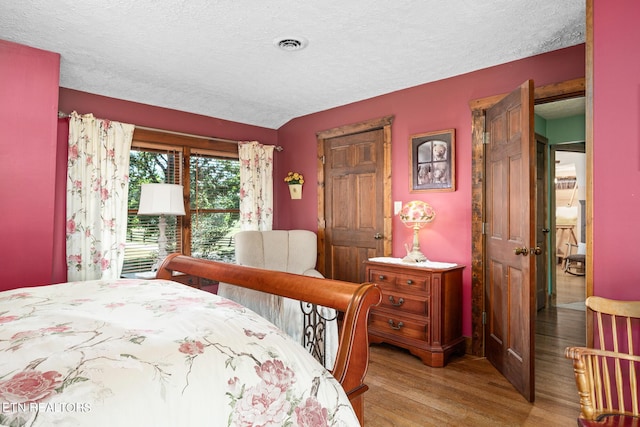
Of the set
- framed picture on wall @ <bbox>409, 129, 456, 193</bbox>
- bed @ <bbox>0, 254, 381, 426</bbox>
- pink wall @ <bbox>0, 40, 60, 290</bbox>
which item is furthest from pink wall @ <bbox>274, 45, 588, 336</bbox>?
pink wall @ <bbox>0, 40, 60, 290</bbox>

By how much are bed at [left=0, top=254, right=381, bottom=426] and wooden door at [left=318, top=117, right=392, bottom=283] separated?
2492mm

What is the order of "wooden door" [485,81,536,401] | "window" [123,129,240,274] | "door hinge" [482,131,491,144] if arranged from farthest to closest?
"window" [123,129,240,274], "door hinge" [482,131,491,144], "wooden door" [485,81,536,401]

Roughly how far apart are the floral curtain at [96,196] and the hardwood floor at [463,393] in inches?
100

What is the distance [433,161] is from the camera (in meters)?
3.47

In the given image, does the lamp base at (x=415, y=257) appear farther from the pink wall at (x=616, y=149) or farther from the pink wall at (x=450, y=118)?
the pink wall at (x=616, y=149)

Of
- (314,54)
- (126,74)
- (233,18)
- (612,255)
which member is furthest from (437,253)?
(126,74)

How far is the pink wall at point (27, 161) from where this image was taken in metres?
2.63

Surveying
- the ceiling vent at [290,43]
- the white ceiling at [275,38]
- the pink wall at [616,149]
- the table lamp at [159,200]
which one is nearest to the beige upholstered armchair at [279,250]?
the table lamp at [159,200]

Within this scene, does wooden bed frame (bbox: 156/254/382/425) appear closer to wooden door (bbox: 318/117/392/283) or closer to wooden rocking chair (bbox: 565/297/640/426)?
wooden rocking chair (bbox: 565/297/640/426)

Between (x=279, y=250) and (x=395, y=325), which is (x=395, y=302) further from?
(x=279, y=250)

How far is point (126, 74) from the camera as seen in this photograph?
128 inches

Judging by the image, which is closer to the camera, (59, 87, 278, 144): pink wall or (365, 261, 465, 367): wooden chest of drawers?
(365, 261, 465, 367): wooden chest of drawers

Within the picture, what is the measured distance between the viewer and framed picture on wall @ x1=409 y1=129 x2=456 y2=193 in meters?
3.36

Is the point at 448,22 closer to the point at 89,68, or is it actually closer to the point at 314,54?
the point at 314,54
